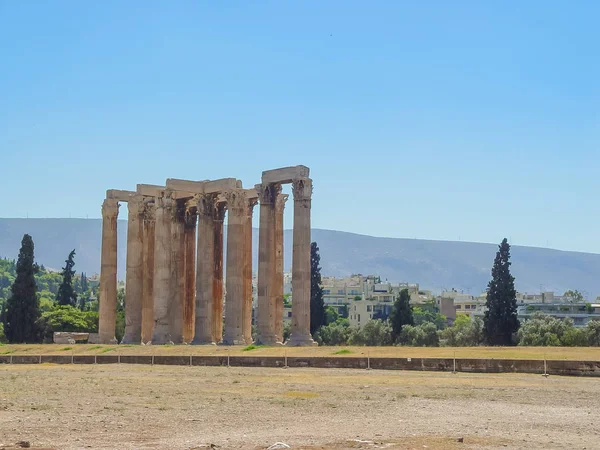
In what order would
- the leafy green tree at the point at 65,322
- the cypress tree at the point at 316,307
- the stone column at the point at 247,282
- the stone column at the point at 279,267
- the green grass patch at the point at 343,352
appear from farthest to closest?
the cypress tree at the point at 316,307, the leafy green tree at the point at 65,322, the stone column at the point at 247,282, the stone column at the point at 279,267, the green grass patch at the point at 343,352

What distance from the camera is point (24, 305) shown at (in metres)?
91.4

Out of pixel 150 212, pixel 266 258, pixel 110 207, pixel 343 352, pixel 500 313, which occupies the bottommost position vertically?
pixel 343 352

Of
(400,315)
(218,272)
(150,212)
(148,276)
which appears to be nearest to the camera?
(218,272)

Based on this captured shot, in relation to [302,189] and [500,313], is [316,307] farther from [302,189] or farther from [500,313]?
[302,189]

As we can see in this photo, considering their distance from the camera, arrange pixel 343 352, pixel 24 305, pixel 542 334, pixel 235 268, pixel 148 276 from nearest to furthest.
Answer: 1. pixel 343 352
2. pixel 235 268
3. pixel 148 276
4. pixel 542 334
5. pixel 24 305

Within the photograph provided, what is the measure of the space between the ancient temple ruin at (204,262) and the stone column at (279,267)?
0.22 ft

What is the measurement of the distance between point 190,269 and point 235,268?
29.2ft

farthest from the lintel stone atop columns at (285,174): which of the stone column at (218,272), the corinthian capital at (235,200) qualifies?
the stone column at (218,272)

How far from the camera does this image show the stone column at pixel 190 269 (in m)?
71.1

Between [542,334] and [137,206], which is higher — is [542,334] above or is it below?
below

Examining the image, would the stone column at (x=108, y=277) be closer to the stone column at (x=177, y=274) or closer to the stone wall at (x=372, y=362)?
the stone column at (x=177, y=274)

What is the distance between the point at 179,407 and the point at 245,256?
140 ft

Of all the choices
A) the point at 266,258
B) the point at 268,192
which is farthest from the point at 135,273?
the point at 268,192

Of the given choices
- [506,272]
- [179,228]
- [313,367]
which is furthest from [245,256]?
[506,272]
